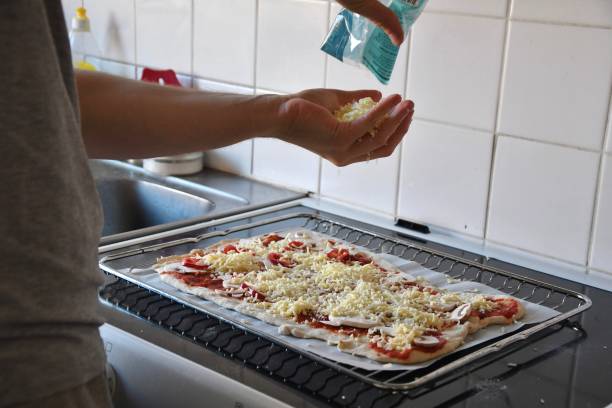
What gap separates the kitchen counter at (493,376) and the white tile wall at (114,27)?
995 mm

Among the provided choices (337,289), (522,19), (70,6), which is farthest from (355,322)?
(70,6)

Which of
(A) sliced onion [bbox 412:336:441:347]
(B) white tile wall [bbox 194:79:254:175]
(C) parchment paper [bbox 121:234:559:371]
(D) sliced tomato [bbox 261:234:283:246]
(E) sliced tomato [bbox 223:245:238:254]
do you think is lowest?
(C) parchment paper [bbox 121:234:559:371]

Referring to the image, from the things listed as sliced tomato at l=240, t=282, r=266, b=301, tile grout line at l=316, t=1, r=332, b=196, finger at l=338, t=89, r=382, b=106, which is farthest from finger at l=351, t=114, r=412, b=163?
tile grout line at l=316, t=1, r=332, b=196

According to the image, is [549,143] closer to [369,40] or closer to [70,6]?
[369,40]

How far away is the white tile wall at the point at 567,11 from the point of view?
1.18 m

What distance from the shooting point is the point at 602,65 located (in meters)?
1.19

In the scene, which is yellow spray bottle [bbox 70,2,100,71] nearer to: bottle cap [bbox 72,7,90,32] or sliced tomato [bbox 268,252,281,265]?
bottle cap [bbox 72,7,90,32]

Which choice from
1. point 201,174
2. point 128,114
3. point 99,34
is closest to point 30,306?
point 128,114

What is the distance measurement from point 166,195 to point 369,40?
0.65 metres

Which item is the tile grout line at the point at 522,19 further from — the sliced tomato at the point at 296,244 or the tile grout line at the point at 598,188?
the sliced tomato at the point at 296,244

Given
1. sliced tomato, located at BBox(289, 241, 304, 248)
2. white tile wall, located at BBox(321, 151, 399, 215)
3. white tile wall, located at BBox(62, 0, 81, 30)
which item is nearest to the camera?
sliced tomato, located at BBox(289, 241, 304, 248)

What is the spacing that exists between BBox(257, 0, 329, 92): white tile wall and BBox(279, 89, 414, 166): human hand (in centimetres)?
46

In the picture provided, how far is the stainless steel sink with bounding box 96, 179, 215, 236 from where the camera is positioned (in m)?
1.70

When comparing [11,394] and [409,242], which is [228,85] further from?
[11,394]
